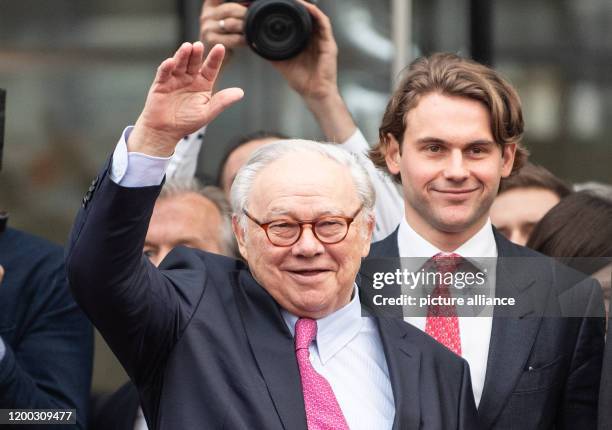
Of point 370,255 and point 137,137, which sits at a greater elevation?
point 137,137

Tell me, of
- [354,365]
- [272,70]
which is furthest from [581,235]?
[272,70]

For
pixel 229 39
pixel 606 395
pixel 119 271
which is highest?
pixel 229 39

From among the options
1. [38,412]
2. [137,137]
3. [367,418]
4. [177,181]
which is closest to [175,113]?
[137,137]

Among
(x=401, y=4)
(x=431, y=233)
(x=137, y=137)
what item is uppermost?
(x=401, y=4)

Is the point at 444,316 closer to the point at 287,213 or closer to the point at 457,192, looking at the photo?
the point at 457,192

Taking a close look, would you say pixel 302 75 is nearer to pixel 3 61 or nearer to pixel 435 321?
pixel 435 321

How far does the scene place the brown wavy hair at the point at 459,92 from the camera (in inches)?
95.7

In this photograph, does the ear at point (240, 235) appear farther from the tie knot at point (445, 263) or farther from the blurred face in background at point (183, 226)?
the blurred face in background at point (183, 226)

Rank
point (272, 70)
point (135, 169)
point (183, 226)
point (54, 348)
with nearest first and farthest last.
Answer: point (135, 169), point (54, 348), point (183, 226), point (272, 70)

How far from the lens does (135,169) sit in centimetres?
195

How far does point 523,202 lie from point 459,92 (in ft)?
2.54

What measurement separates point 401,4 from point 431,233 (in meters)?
1.34

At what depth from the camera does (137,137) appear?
1.96 m

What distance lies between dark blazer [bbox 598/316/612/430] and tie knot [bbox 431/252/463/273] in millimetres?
Result: 351
